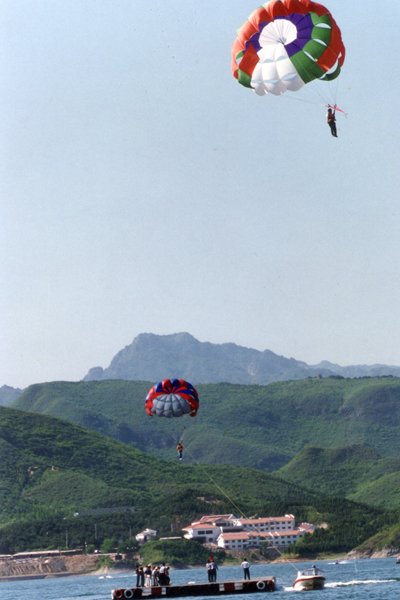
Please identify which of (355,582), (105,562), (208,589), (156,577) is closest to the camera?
(208,589)

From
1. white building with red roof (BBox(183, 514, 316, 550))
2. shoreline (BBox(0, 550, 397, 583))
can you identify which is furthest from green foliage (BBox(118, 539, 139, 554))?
white building with red roof (BBox(183, 514, 316, 550))

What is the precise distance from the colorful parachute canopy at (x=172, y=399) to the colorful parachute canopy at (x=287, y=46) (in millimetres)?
28454

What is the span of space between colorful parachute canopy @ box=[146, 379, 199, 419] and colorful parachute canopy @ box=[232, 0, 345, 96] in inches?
1120

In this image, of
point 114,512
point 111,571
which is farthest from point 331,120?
point 114,512

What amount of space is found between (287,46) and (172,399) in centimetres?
3137

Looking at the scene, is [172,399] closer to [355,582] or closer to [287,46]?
[355,582]

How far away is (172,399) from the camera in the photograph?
63.4 metres

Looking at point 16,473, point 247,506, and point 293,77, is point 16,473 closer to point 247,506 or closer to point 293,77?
point 247,506

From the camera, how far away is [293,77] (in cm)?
4034

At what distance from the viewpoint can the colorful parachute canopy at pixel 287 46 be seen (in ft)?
130

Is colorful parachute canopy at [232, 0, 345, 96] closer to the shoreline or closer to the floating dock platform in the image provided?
the floating dock platform

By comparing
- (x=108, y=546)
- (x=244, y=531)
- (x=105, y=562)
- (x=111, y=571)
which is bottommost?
(x=111, y=571)

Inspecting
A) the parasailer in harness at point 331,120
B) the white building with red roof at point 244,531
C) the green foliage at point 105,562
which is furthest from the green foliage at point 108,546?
the parasailer in harness at point 331,120

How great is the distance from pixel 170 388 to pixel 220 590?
15.3 m
